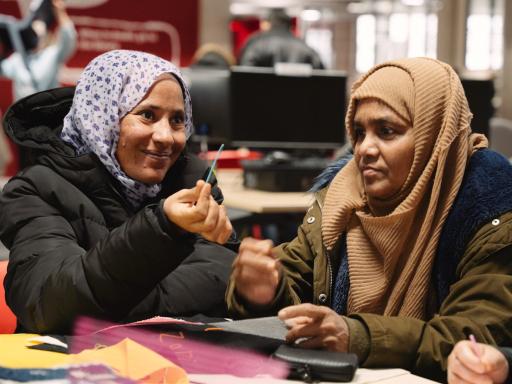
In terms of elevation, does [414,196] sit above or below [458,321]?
above

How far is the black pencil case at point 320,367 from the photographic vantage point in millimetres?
1275

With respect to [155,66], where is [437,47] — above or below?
below

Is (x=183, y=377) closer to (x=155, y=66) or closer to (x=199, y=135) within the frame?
(x=155, y=66)

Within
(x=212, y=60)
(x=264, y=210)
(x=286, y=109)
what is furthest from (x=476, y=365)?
(x=212, y=60)

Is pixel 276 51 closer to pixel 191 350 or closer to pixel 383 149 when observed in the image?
pixel 383 149

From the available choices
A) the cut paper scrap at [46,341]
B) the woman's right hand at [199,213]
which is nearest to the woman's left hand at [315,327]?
the woman's right hand at [199,213]

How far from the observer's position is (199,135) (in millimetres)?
4949

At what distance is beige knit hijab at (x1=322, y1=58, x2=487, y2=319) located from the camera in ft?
5.59

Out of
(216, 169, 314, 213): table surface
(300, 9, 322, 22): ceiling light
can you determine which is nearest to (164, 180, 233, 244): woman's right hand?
(216, 169, 314, 213): table surface

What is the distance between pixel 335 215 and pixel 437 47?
28.5ft

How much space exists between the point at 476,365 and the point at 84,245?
3.54 ft

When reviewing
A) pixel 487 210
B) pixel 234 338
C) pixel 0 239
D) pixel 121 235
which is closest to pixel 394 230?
pixel 487 210

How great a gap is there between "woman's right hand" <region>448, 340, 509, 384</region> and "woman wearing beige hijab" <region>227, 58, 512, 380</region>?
0.19m

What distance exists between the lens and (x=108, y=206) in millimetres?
1963
